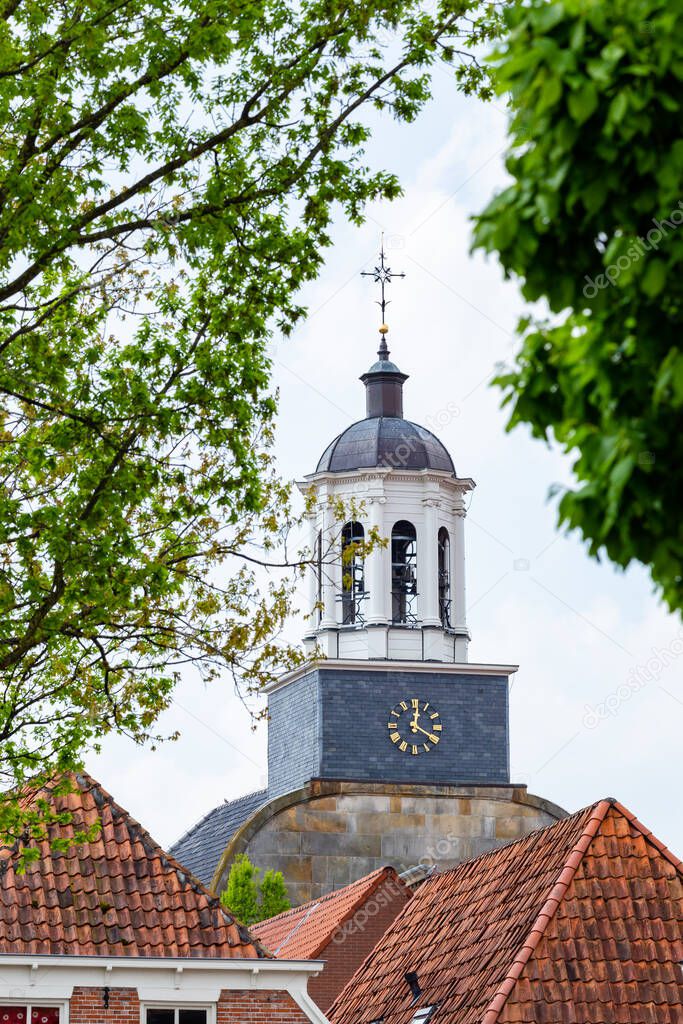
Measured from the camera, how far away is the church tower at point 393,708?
5097 centimetres

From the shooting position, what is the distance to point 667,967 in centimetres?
2339

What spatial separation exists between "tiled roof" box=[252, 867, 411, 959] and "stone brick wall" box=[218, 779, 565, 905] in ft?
33.7

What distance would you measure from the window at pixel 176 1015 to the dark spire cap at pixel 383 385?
3464cm

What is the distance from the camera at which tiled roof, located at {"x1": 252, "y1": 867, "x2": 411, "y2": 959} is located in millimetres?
35344

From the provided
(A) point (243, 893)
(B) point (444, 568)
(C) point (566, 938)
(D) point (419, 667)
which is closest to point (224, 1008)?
(C) point (566, 938)

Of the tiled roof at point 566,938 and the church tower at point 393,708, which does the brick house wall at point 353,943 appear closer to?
the tiled roof at point 566,938

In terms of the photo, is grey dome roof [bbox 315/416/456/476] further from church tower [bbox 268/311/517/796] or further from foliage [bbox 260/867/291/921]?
foliage [bbox 260/867/291/921]

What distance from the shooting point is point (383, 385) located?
5731 centimetres

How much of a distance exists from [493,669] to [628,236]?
155 feet

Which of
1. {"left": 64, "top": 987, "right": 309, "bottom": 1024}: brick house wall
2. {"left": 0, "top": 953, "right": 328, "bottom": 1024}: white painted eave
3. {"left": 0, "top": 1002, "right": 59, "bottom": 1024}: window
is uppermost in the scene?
{"left": 0, "top": 953, "right": 328, "bottom": 1024}: white painted eave

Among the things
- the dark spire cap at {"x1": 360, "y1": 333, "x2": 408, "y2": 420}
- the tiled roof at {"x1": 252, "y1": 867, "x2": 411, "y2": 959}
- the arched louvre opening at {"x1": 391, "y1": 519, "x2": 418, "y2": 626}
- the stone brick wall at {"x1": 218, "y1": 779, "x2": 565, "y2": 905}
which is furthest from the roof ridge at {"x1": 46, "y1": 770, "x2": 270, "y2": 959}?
the dark spire cap at {"x1": 360, "y1": 333, "x2": 408, "y2": 420}

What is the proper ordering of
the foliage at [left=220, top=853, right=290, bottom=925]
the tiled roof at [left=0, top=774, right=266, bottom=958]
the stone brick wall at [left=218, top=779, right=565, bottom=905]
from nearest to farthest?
1. the tiled roof at [left=0, top=774, right=266, bottom=958]
2. the foliage at [left=220, top=853, right=290, bottom=925]
3. the stone brick wall at [left=218, top=779, right=565, bottom=905]

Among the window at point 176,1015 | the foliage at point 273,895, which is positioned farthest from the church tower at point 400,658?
the window at point 176,1015

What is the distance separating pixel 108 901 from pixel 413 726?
30178 mm
